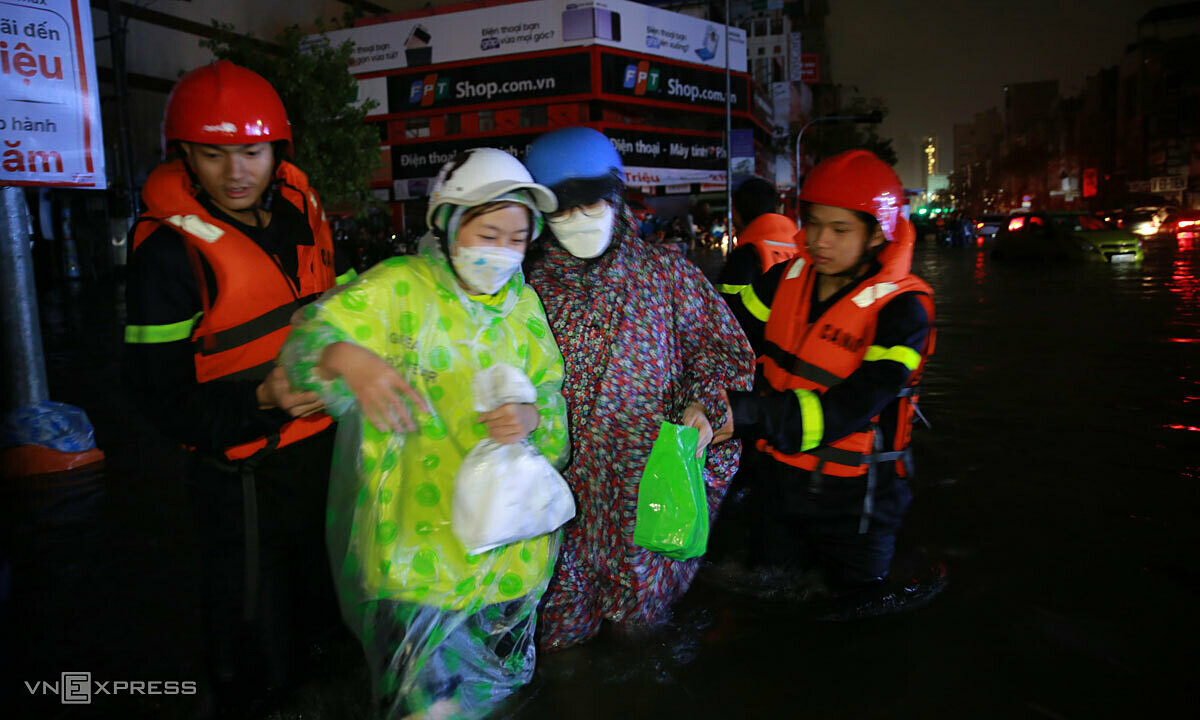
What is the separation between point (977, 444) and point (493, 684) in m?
4.83

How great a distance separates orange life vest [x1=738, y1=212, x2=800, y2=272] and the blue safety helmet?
2400 mm

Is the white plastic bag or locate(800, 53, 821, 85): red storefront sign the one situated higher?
locate(800, 53, 821, 85): red storefront sign

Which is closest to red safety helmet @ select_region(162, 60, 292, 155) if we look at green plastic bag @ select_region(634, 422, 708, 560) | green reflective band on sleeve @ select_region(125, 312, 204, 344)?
green reflective band on sleeve @ select_region(125, 312, 204, 344)

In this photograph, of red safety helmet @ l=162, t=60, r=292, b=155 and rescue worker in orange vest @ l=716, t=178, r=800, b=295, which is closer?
red safety helmet @ l=162, t=60, r=292, b=155

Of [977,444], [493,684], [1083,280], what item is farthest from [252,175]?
[1083,280]

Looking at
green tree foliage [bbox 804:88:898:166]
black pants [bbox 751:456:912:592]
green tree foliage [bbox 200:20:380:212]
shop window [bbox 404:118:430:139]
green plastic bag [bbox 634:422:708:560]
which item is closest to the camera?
green plastic bag [bbox 634:422:708:560]

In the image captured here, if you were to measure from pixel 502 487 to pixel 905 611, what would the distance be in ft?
7.73

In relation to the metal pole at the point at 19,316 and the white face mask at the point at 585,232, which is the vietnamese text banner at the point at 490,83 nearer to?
the metal pole at the point at 19,316

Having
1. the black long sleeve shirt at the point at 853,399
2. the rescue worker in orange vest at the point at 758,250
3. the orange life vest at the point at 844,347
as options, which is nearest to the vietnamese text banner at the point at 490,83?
the rescue worker in orange vest at the point at 758,250

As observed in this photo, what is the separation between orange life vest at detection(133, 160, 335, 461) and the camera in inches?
89.7

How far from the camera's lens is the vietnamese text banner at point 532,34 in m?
48.8

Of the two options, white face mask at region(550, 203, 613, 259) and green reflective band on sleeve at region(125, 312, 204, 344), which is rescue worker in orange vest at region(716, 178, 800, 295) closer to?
white face mask at region(550, 203, 613, 259)

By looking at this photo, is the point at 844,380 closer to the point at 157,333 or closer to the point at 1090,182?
the point at 157,333

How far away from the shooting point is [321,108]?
100 ft
